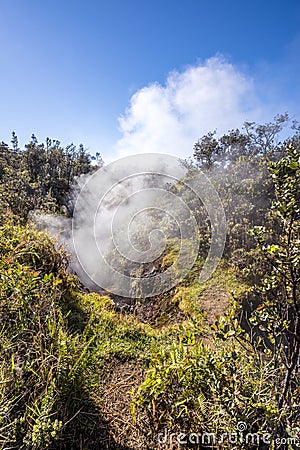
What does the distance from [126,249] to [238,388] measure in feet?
20.0

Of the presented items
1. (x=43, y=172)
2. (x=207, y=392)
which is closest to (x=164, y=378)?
(x=207, y=392)

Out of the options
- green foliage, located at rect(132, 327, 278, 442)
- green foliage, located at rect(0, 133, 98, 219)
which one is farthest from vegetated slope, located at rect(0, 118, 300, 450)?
green foliage, located at rect(0, 133, 98, 219)

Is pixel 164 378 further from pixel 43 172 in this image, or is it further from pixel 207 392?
pixel 43 172

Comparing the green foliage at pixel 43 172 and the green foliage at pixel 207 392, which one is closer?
the green foliage at pixel 207 392

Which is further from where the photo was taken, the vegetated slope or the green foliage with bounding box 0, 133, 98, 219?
the green foliage with bounding box 0, 133, 98, 219

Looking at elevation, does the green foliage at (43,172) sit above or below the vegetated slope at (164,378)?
above

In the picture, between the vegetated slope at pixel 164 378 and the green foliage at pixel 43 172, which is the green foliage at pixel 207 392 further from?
the green foliage at pixel 43 172

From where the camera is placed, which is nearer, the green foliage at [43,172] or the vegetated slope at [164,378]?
the vegetated slope at [164,378]

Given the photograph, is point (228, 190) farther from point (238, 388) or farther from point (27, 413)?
point (27, 413)

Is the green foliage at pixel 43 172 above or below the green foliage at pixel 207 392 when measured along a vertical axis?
above

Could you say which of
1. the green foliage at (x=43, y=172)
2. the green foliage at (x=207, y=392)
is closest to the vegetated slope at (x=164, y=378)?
the green foliage at (x=207, y=392)

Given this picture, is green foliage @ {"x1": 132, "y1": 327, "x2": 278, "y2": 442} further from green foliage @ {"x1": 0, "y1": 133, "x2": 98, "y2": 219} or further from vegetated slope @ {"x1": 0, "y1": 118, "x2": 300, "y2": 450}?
green foliage @ {"x1": 0, "y1": 133, "x2": 98, "y2": 219}

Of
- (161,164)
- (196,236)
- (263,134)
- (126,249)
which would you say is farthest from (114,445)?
(263,134)

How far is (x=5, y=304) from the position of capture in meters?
2.07
